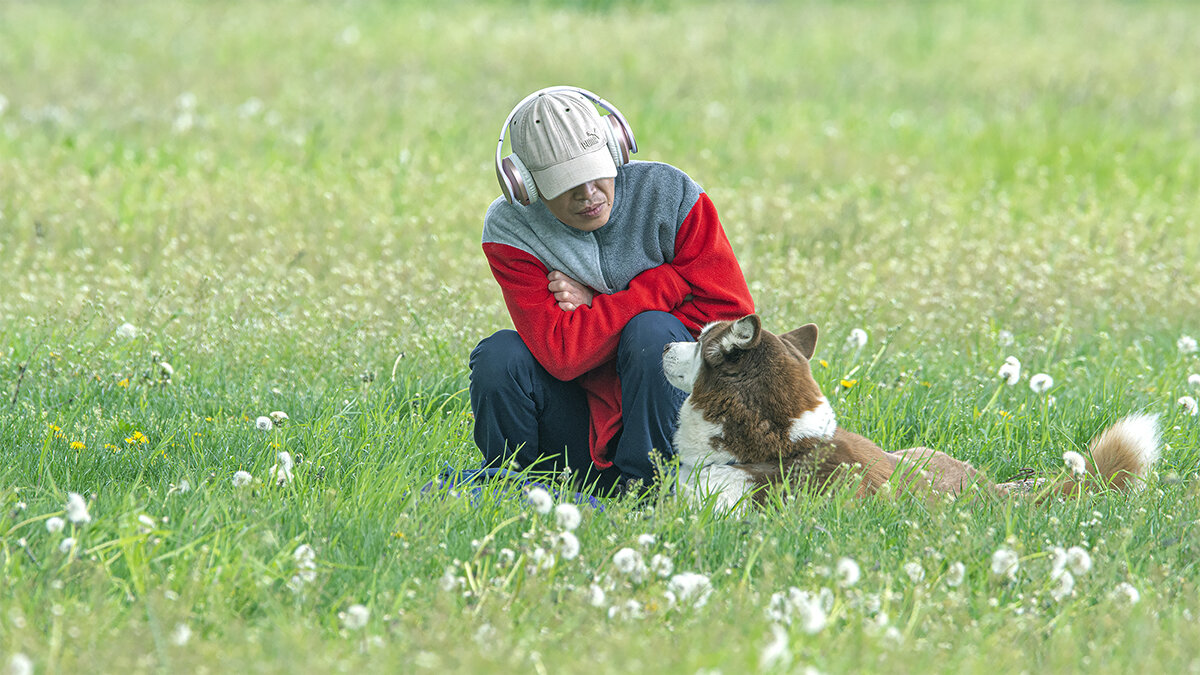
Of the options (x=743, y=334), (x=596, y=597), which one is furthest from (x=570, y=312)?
(x=596, y=597)

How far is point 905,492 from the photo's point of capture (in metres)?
3.71

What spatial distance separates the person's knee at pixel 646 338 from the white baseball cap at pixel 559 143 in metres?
0.46

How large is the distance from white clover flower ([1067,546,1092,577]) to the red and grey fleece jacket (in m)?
1.35

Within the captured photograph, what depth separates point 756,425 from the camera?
368 cm

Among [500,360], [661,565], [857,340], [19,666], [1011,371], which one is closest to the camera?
[19,666]

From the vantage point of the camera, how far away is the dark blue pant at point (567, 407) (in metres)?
3.86

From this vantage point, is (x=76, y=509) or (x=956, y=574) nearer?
(x=76, y=509)

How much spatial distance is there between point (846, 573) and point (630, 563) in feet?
1.67

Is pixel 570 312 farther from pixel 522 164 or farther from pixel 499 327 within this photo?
pixel 499 327

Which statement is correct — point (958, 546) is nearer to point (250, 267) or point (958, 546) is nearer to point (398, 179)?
point (250, 267)

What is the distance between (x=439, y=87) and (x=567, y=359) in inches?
310

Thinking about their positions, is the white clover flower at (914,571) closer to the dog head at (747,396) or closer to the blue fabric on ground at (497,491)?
the dog head at (747,396)

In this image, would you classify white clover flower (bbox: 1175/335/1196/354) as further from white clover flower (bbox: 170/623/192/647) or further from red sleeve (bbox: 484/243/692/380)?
white clover flower (bbox: 170/623/192/647)

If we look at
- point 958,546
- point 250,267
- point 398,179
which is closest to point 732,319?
point 958,546
